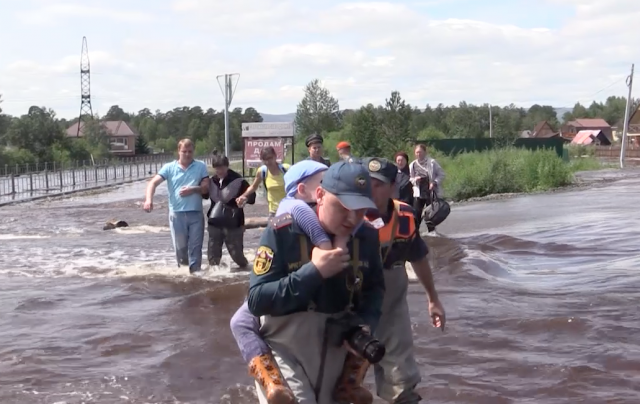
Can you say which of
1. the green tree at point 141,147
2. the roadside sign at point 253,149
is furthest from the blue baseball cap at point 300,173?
the green tree at point 141,147

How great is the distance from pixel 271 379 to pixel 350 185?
0.88 metres

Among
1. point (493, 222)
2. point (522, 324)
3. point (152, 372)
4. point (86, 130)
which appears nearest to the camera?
point (152, 372)

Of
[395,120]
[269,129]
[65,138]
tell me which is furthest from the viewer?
[65,138]

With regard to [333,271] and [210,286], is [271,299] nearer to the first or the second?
[333,271]

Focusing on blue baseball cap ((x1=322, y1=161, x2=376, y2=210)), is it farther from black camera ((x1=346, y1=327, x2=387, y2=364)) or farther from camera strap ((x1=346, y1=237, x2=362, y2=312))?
black camera ((x1=346, y1=327, x2=387, y2=364))

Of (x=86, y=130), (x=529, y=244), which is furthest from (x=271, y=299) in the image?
(x=86, y=130)

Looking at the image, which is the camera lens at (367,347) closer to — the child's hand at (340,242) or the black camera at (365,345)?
the black camera at (365,345)

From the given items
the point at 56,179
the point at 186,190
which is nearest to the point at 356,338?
the point at 186,190

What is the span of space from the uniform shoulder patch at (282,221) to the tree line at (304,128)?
2711cm

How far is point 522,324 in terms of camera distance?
8016mm

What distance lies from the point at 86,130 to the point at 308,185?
94.6 m

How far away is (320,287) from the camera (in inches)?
143

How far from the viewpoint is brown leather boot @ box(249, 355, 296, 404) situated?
3604 millimetres

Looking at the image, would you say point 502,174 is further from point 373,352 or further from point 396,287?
point 373,352
